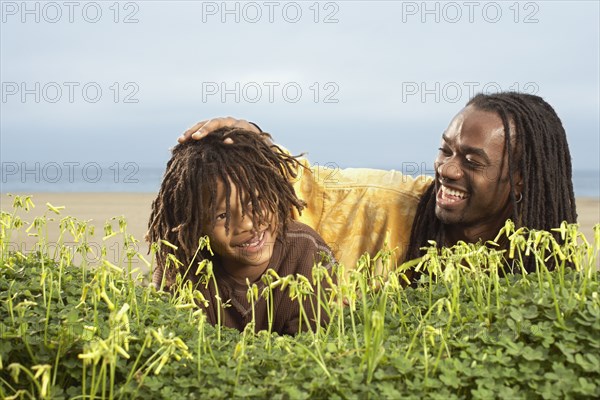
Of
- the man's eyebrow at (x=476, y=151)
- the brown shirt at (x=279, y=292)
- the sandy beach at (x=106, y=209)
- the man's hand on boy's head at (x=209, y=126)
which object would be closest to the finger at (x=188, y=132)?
the man's hand on boy's head at (x=209, y=126)

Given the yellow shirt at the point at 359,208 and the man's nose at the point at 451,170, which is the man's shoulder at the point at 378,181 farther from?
the man's nose at the point at 451,170

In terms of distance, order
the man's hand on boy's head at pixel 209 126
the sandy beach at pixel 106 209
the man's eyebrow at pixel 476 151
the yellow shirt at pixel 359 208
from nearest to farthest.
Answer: the man's hand on boy's head at pixel 209 126 < the man's eyebrow at pixel 476 151 < the yellow shirt at pixel 359 208 < the sandy beach at pixel 106 209

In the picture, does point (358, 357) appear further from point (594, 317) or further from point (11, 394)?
point (11, 394)

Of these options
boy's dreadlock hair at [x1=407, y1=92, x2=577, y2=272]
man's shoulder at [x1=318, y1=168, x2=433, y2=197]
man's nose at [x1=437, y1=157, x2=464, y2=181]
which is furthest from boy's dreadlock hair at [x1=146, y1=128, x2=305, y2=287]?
boy's dreadlock hair at [x1=407, y1=92, x2=577, y2=272]

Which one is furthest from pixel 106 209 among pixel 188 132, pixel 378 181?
pixel 188 132

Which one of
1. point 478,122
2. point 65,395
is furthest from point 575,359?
point 478,122

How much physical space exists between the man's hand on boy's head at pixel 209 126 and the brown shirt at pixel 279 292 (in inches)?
17.9

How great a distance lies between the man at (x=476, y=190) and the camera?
11.4 feet

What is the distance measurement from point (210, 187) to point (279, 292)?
474 mm

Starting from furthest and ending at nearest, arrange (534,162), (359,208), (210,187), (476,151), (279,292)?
(359,208), (534,162), (476,151), (279,292), (210,187)

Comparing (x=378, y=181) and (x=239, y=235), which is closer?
(x=239, y=235)

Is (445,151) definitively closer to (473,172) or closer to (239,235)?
(473,172)

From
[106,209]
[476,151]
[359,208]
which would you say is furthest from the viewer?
[106,209]

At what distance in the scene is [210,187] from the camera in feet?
9.80
